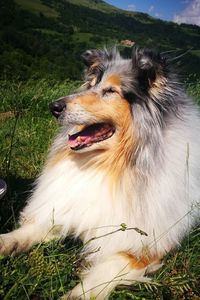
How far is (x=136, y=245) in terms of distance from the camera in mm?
3469

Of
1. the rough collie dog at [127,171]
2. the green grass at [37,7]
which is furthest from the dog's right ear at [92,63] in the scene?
the green grass at [37,7]

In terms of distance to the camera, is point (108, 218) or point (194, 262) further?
point (108, 218)

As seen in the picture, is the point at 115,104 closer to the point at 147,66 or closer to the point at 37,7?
the point at 147,66

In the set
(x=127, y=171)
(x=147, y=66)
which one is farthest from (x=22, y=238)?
(x=147, y=66)

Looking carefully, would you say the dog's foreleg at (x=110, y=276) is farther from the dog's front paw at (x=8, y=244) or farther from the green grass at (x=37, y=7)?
the green grass at (x=37, y=7)

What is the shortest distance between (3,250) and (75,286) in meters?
0.67

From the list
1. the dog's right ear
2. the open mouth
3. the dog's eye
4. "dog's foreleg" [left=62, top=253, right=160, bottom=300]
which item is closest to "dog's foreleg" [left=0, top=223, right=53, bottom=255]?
"dog's foreleg" [left=62, top=253, right=160, bottom=300]

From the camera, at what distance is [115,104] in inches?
143

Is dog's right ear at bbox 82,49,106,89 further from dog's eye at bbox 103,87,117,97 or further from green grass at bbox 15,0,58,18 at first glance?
green grass at bbox 15,0,58,18

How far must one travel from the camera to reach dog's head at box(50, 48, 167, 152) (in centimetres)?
362

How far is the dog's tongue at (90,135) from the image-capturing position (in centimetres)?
369

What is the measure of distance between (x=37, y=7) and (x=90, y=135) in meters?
57.2

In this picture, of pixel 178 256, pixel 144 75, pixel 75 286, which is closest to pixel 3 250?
pixel 75 286

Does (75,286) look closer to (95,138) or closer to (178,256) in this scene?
(178,256)
